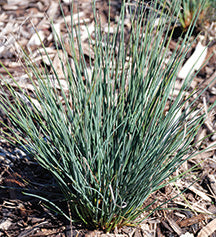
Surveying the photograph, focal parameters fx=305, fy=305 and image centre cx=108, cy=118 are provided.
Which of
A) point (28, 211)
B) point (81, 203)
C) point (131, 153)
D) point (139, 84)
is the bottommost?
point (28, 211)

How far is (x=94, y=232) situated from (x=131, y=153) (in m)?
0.38

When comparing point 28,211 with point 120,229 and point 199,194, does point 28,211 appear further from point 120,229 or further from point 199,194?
point 199,194

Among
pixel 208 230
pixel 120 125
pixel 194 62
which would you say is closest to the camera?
pixel 120 125

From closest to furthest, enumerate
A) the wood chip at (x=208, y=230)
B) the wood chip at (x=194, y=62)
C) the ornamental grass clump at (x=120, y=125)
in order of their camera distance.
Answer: the ornamental grass clump at (x=120, y=125) → the wood chip at (x=208, y=230) → the wood chip at (x=194, y=62)

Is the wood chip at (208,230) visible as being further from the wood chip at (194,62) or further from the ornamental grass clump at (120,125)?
the wood chip at (194,62)

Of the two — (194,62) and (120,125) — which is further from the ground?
(120,125)

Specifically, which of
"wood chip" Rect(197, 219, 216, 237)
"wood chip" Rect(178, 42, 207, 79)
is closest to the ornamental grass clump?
"wood chip" Rect(197, 219, 216, 237)

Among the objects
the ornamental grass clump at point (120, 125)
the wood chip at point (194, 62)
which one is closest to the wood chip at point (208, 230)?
the ornamental grass clump at point (120, 125)

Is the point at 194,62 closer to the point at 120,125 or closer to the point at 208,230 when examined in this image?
the point at 208,230

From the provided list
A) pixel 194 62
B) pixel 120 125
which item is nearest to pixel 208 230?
pixel 120 125

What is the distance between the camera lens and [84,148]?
112 cm

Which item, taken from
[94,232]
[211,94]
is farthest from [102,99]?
[211,94]

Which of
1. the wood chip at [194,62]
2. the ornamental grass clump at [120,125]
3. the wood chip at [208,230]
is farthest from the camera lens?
the wood chip at [194,62]

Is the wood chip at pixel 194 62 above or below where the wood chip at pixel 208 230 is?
above
